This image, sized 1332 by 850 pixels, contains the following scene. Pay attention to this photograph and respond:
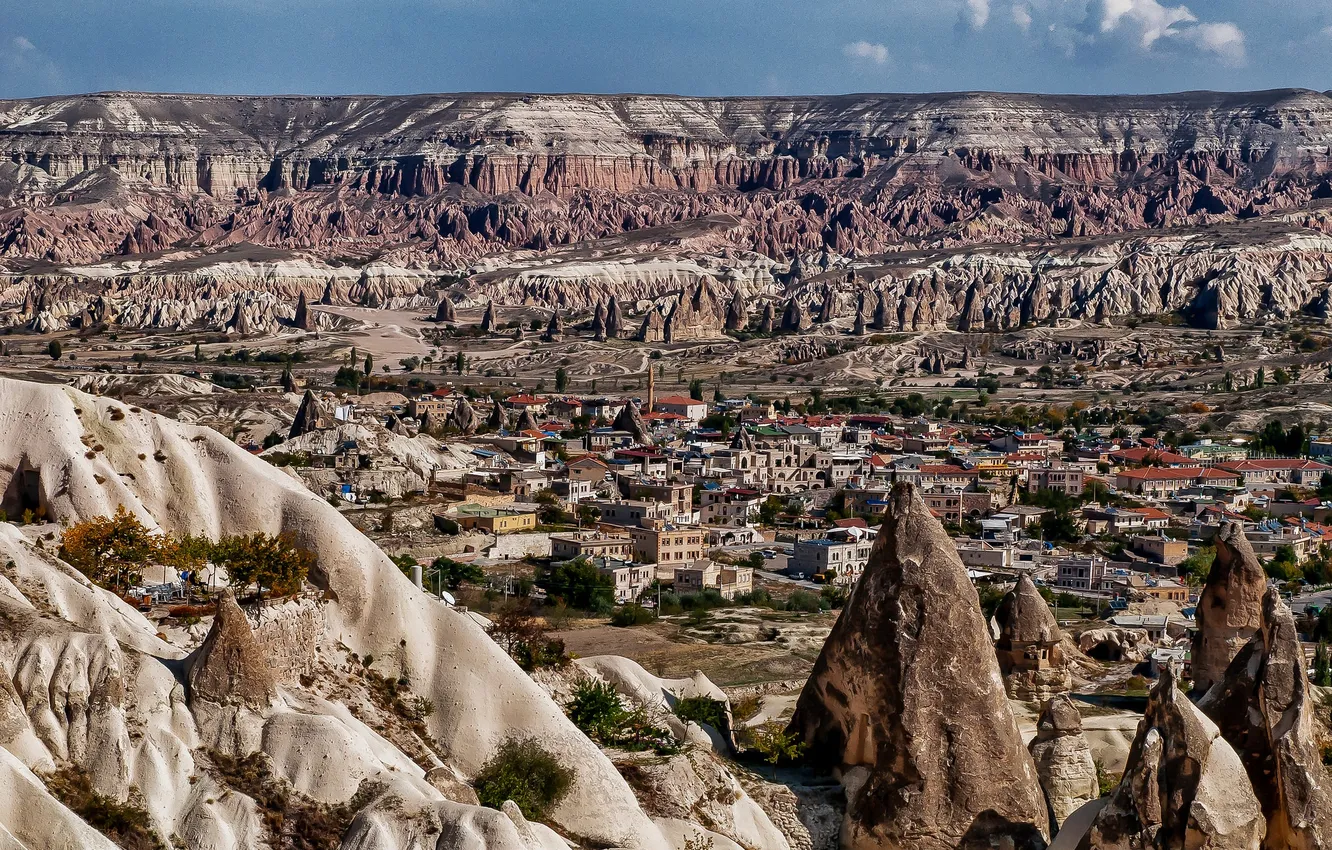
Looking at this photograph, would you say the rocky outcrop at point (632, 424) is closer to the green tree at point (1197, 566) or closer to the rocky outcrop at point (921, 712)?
the green tree at point (1197, 566)

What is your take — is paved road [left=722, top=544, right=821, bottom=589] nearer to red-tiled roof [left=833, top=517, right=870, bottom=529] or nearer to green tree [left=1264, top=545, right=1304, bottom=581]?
red-tiled roof [left=833, top=517, right=870, bottom=529]

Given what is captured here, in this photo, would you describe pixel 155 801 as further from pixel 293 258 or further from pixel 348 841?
pixel 293 258

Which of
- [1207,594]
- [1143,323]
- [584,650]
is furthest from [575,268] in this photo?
[1207,594]

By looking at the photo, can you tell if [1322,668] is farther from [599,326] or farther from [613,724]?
[599,326]

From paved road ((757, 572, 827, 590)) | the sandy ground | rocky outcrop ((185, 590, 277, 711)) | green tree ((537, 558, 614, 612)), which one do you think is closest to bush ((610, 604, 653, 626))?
green tree ((537, 558, 614, 612))

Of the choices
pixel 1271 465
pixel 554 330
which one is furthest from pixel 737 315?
pixel 1271 465

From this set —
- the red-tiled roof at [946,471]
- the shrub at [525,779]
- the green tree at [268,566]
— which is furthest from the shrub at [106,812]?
the red-tiled roof at [946,471]
